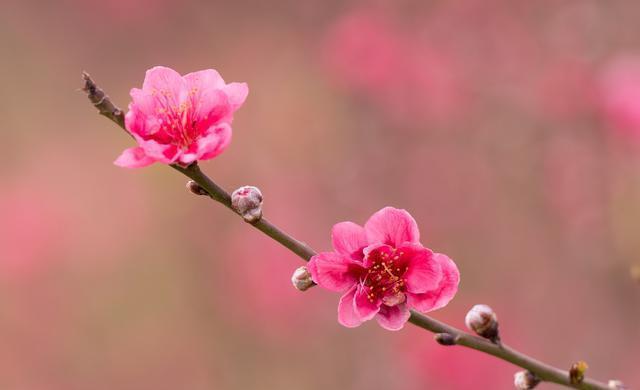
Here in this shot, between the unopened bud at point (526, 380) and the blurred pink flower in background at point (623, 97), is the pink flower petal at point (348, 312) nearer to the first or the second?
the unopened bud at point (526, 380)

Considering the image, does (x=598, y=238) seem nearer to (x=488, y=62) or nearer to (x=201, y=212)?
(x=488, y=62)

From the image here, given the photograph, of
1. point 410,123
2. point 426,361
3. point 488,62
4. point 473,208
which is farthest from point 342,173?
point 426,361

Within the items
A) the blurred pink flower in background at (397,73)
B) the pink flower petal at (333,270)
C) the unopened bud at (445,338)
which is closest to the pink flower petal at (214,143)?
the pink flower petal at (333,270)

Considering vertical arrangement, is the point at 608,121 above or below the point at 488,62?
below

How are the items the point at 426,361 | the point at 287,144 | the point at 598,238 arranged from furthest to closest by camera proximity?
1. the point at 287,144
2. the point at 598,238
3. the point at 426,361

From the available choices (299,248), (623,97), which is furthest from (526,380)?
(623,97)

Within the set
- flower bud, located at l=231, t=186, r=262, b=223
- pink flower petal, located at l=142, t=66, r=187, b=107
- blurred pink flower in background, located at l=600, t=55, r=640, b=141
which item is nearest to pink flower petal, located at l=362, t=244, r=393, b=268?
flower bud, located at l=231, t=186, r=262, b=223

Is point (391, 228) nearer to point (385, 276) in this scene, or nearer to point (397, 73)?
point (385, 276)
